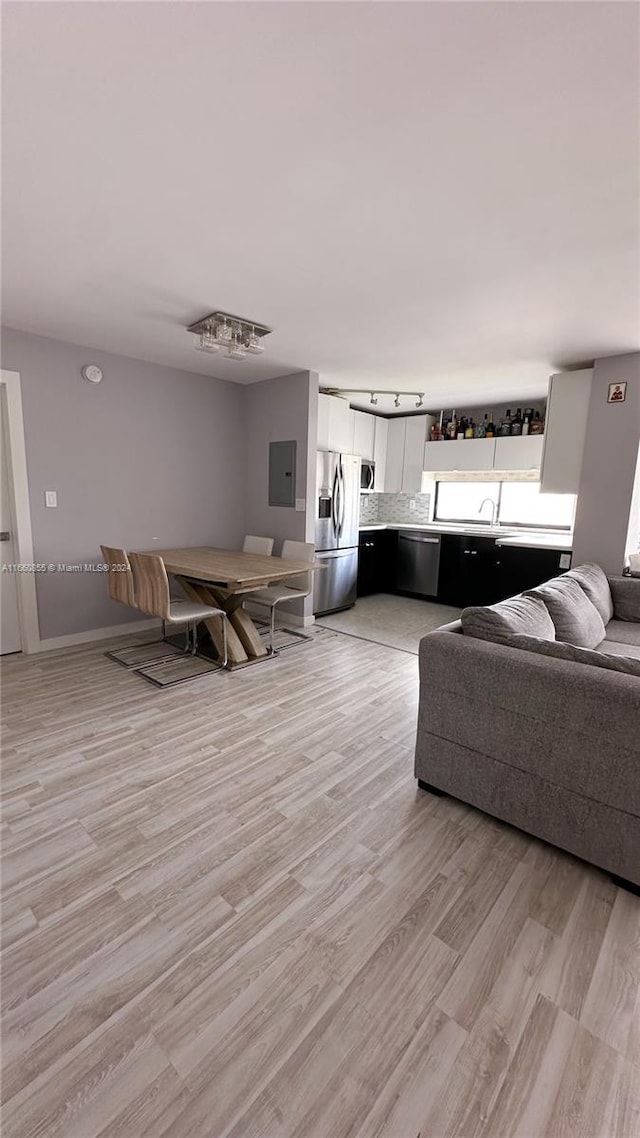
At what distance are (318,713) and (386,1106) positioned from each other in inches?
71.6

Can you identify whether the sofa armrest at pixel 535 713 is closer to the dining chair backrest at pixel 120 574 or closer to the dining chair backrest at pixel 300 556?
the dining chair backrest at pixel 300 556

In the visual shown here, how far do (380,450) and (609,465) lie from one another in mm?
2907

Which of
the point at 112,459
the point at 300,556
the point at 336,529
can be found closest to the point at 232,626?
the point at 300,556

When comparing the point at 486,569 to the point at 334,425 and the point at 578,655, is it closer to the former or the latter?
Answer: the point at 334,425

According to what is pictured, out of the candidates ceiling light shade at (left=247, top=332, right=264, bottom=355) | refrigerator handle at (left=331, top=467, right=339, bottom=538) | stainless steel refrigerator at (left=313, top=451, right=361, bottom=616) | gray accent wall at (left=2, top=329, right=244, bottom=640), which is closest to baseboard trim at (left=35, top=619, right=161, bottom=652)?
gray accent wall at (left=2, top=329, right=244, bottom=640)

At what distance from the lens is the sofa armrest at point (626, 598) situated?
10.6ft

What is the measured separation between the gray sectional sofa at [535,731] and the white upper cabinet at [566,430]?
191 cm

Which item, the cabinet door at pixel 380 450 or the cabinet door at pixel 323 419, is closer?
the cabinet door at pixel 323 419

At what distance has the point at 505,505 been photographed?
555 cm

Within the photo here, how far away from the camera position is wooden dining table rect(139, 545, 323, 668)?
128 inches

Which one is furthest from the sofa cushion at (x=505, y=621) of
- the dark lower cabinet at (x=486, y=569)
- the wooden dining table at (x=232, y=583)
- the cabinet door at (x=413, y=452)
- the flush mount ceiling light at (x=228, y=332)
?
the cabinet door at (x=413, y=452)

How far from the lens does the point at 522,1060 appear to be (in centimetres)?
110

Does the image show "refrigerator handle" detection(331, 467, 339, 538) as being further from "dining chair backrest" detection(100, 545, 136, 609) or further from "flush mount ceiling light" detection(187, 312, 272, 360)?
"dining chair backrest" detection(100, 545, 136, 609)

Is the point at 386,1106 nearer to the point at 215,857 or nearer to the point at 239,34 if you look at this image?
the point at 215,857
